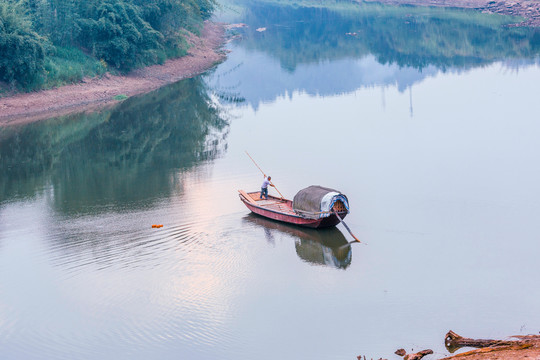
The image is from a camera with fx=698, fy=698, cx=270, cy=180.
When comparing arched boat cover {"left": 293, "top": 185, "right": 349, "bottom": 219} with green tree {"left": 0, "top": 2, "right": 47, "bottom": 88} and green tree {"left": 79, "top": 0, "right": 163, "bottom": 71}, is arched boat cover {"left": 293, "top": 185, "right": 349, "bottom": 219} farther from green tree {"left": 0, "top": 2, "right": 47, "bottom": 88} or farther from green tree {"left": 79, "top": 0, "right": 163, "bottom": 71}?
green tree {"left": 79, "top": 0, "right": 163, "bottom": 71}

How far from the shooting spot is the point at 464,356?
1523 centimetres

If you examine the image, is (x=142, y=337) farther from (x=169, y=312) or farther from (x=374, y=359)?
(x=374, y=359)

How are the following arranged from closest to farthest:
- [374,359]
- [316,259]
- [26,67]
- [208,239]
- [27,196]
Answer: [374,359]
[316,259]
[208,239]
[27,196]
[26,67]

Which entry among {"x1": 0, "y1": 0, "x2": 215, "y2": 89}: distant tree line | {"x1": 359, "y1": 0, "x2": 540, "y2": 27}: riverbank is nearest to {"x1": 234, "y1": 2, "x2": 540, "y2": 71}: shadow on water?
{"x1": 359, "y1": 0, "x2": 540, "y2": 27}: riverbank

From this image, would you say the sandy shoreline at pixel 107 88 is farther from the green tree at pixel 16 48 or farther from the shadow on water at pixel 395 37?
the shadow on water at pixel 395 37

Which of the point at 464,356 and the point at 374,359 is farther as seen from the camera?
the point at 374,359

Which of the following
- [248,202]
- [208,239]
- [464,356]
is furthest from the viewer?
[248,202]

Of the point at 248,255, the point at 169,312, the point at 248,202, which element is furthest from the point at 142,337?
the point at 248,202

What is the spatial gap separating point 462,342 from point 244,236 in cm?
1100

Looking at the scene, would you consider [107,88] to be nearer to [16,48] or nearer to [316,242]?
[16,48]

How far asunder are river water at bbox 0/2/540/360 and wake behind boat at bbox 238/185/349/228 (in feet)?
1.89

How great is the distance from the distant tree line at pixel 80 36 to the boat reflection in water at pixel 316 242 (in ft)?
99.7

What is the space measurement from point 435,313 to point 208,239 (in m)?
9.66

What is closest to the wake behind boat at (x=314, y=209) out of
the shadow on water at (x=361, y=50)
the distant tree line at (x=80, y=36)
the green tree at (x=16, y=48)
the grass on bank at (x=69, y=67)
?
the shadow on water at (x=361, y=50)
